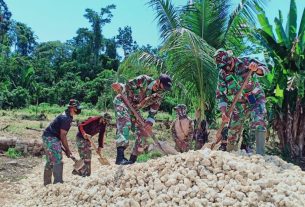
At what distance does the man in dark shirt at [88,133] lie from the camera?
23.0 feet

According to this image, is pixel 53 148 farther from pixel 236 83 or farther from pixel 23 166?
pixel 236 83

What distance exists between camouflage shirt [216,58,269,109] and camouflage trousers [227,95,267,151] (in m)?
0.12

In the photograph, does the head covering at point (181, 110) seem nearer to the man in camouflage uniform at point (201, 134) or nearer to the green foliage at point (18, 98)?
the man in camouflage uniform at point (201, 134)

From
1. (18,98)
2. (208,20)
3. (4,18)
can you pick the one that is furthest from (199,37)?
(4,18)

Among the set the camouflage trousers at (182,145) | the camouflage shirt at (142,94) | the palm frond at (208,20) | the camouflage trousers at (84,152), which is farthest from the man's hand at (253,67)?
the palm frond at (208,20)

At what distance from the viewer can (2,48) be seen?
34938 mm

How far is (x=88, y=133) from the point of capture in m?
7.11

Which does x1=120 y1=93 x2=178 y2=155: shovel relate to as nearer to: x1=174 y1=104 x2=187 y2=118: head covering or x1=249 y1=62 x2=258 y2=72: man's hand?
x1=249 y1=62 x2=258 y2=72: man's hand

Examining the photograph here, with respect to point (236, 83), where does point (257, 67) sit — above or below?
above

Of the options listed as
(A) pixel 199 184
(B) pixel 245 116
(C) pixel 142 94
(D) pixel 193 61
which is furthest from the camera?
(D) pixel 193 61

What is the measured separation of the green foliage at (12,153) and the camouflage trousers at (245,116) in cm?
520

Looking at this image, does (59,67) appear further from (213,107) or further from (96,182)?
(96,182)

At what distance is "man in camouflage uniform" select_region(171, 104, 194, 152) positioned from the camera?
302 inches

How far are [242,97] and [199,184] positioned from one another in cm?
196
